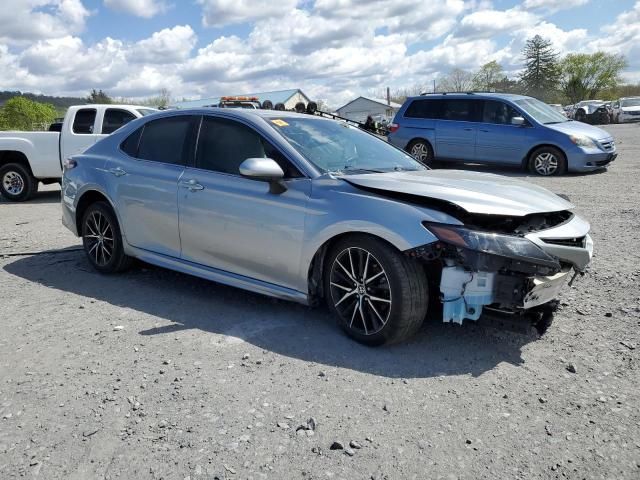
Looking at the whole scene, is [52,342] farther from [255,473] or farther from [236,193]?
[255,473]

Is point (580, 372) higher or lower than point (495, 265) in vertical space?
lower

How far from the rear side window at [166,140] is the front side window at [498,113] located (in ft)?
31.3

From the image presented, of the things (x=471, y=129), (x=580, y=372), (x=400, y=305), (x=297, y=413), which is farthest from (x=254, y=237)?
(x=471, y=129)

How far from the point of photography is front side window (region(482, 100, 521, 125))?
1255 cm

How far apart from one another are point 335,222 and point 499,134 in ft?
32.9

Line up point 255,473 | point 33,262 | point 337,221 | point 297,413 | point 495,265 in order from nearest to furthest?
point 255,473
point 297,413
point 495,265
point 337,221
point 33,262

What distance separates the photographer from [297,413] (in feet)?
9.73

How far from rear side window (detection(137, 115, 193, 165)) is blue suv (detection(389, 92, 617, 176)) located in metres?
9.34

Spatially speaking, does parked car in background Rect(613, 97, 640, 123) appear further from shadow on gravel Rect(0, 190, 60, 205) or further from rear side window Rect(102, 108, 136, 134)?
shadow on gravel Rect(0, 190, 60, 205)

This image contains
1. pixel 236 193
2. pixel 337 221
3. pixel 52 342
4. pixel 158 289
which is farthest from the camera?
pixel 158 289

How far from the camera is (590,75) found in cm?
7956

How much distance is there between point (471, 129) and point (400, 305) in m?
10.5

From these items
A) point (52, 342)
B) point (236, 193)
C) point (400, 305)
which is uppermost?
point (236, 193)

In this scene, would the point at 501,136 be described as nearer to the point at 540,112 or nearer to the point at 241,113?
the point at 540,112
